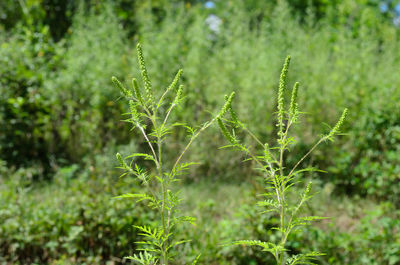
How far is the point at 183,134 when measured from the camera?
5344 millimetres

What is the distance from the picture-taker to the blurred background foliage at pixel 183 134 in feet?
10.2

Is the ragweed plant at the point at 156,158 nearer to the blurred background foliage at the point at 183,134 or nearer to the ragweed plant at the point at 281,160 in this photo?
the ragweed plant at the point at 281,160

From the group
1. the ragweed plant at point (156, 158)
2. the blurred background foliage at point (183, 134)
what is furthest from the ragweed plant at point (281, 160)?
the blurred background foliage at point (183, 134)

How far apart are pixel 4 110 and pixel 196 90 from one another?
271 cm

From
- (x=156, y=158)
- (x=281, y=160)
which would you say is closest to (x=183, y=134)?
(x=156, y=158)

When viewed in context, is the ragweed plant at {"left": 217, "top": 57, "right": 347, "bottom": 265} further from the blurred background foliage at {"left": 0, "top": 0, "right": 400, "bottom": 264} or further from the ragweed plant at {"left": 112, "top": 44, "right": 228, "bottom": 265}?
the blurred background foliage at {"left": 0, "top": 0, "right": 400, "bottom": 264}

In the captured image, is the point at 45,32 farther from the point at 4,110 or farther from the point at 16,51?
the point at 4,110

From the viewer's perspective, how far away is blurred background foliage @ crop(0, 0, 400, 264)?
310cm

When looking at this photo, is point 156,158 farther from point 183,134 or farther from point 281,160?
point 183,134

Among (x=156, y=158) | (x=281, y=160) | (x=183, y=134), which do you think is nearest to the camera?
(x=281, y=160)

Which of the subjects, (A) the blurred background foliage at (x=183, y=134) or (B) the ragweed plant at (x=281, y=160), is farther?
(A) the blurred background foliage at (x=183, y=134)

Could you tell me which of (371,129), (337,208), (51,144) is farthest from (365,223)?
(51,144)

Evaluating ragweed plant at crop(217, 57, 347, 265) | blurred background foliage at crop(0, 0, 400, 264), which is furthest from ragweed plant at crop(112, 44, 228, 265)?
blurred background foliage at crop(0, 0, 400, 264)

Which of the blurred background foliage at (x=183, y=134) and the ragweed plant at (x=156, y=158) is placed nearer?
the ragweed plant at (x=156, y=158)
